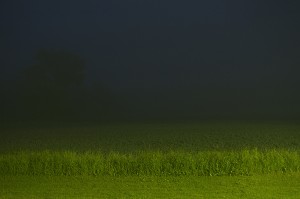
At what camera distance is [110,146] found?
2719 cm

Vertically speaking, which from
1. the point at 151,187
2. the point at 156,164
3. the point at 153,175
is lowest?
the point at 151,187

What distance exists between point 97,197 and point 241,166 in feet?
21.6

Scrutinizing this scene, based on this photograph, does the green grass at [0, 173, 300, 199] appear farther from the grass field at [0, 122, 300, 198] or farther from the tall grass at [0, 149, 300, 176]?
the tall grass at [0, 149, 300, 176]

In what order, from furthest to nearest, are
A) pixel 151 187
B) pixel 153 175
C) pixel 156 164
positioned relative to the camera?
pixel 156 164, pixel 153 175, pixel 151 187

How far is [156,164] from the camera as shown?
59.8 ft

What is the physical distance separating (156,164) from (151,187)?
2.49 metres

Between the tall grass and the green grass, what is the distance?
0.63 metres

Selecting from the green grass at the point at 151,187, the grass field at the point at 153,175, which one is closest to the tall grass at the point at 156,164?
the grass field at the point at 153,175

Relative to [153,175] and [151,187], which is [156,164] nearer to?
[153,175]

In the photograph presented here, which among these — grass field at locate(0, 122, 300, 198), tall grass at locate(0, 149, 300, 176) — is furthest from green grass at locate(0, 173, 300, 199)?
tall grass at locate(0, 149, 300, 176)

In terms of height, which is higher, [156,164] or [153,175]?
[156,164]

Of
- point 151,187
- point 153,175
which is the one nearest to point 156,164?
point 153,175

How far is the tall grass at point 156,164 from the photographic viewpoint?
18078 mm

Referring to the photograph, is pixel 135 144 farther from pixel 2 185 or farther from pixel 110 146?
pixel 2 185
